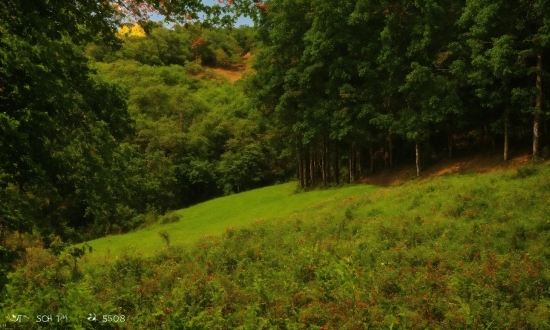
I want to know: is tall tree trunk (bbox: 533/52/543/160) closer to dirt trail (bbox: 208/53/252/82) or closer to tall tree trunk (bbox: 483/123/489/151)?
tall tree trunk (bbox: 483/123/489/151)

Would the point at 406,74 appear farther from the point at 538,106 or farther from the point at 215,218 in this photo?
the point at 215,218

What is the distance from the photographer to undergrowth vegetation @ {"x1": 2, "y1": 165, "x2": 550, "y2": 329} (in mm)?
10344

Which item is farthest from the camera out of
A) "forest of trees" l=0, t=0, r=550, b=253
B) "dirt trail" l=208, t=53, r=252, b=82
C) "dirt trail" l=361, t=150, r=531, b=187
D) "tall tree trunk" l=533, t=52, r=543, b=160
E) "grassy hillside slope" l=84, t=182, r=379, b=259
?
"dirt trail" l=208, t=53, r=252, b=82

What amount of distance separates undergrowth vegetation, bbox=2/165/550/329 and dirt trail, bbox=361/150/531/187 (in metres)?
7.75

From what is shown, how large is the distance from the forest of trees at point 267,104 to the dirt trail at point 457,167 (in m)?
1.29

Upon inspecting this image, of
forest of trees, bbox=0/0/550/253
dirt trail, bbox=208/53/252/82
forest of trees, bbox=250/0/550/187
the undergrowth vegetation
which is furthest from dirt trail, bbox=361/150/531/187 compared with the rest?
dirt trail, bbox=208/53/252/82

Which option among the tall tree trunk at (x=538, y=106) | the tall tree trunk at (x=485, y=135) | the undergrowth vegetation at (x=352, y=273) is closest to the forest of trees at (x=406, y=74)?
the tall tree trunk at (x=538, y=106)

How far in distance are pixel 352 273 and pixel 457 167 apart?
21.0m

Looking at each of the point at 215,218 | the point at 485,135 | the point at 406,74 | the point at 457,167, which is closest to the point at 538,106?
the point at 457,167

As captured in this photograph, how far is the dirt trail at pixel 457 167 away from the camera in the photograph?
92.0 feet

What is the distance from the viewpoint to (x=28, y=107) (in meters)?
6.49

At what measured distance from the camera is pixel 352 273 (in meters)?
13.9

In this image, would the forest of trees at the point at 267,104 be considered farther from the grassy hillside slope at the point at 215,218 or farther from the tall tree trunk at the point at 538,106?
the grassy hillside slope at the point at 215,218

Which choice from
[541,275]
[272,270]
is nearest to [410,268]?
[541,275]
